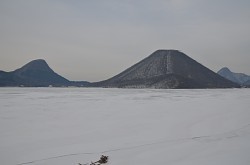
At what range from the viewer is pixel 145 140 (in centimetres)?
875

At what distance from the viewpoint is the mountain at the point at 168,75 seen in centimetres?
13438

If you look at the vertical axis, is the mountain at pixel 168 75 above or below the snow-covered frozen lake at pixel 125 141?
above

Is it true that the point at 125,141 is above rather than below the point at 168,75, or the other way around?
below

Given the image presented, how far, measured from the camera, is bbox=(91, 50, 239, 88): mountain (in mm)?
134375

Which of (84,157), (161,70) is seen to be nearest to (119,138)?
(84,157)

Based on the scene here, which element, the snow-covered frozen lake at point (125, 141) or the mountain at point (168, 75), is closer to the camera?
the snow-covered frozen lake at point (125, 141)

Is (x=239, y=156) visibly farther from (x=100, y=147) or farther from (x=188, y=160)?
(x=100, y=147)

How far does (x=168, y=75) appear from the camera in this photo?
5758 inches

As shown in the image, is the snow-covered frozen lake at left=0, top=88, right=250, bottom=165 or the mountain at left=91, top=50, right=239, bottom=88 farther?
the mountain at left=91, top=50, right=239, bottom=88

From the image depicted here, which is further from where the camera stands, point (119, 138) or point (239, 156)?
point (119, 138)

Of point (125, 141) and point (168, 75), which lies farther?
point (168, 75)

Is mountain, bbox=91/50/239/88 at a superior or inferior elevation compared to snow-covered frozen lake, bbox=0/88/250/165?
superior

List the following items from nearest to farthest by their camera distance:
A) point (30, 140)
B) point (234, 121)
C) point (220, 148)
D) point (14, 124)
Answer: point (220, 148) → point (30, 140) → point (14, 124) → point (234, 121)

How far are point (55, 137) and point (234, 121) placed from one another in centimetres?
909
